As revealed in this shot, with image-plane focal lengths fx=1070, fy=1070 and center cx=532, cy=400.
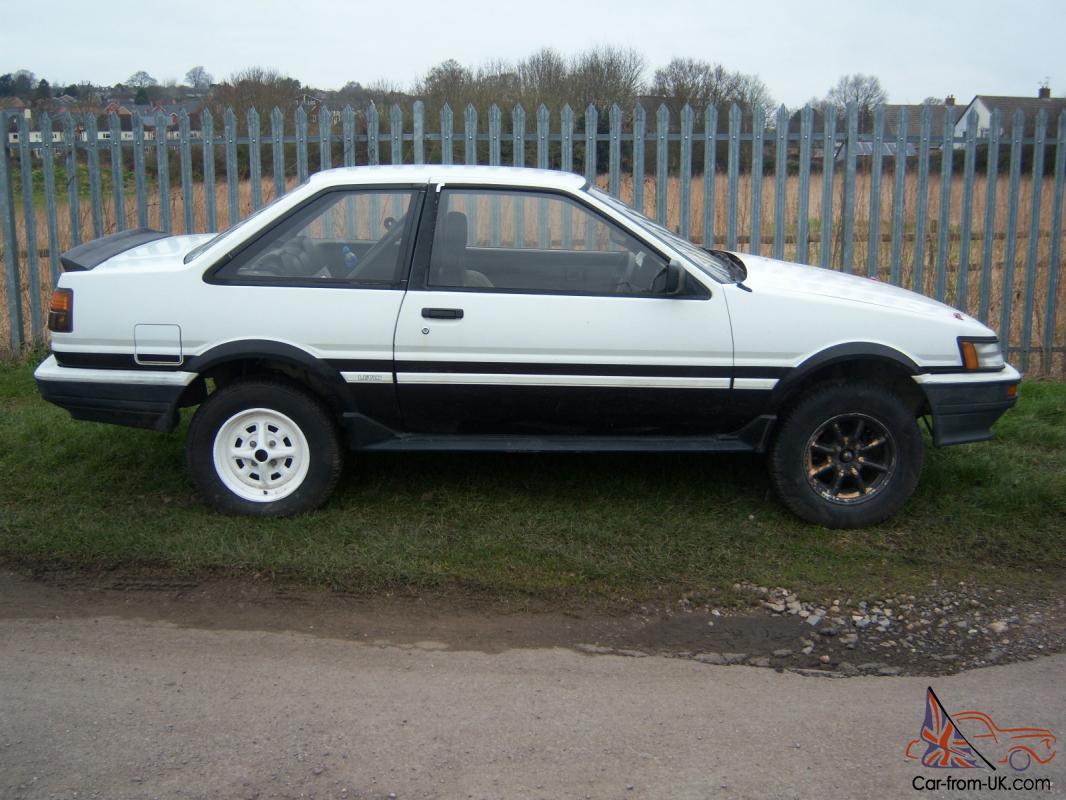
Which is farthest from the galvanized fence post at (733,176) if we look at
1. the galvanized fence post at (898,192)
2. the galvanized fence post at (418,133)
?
the galvanized fence post at (418,133)

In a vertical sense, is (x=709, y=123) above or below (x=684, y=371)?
above

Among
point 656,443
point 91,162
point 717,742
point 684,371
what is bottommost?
point 717,742

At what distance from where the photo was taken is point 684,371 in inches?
217

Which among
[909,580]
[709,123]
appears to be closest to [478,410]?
[909,580]

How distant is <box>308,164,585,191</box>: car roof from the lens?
18.7ft

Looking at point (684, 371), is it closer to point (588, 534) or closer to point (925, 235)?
point (588, 534)

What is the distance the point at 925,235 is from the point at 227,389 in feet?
20.9

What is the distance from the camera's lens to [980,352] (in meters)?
5.66

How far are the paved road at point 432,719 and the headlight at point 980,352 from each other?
5.57 feet

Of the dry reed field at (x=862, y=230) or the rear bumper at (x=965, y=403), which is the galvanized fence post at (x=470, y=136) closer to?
the dry reed field at (x=862, y=230)

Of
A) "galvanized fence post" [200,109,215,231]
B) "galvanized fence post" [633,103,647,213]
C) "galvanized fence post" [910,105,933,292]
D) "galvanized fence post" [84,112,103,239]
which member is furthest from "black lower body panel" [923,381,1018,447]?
"galvanized fence post" [84,112,103,239]

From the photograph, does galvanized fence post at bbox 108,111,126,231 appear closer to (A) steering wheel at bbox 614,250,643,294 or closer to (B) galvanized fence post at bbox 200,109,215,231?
(B) galvanized fence post at bbox 200,109,215,231

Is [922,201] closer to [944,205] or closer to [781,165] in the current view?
[944,205]

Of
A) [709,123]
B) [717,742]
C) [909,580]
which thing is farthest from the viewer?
[709,123]
